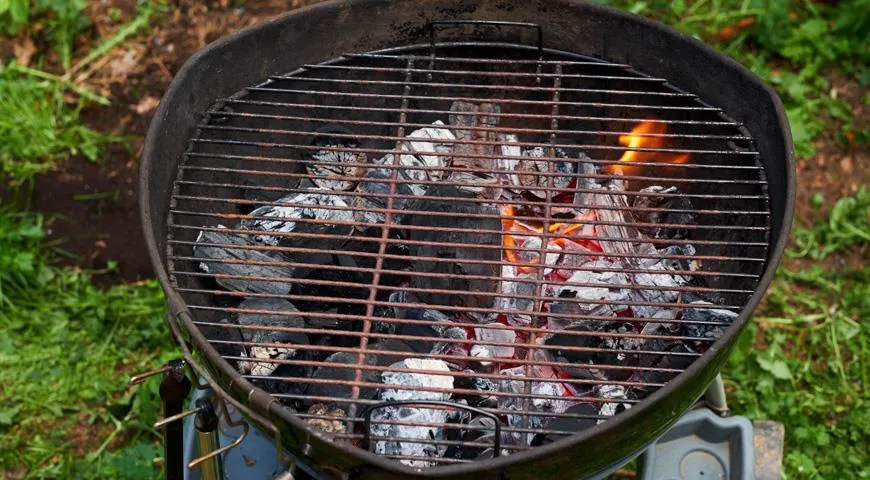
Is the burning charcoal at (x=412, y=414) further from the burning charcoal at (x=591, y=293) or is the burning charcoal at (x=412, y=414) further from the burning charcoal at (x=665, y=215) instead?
the burning charcoal at (x=665, y=215)

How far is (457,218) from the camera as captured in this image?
2152 millimetres

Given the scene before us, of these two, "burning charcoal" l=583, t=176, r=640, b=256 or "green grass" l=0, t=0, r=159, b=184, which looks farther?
"green grass" l=0, t=0, r=159, b=184

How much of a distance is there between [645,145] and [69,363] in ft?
6.72

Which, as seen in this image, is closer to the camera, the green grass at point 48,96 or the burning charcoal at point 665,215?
the burning charcoal at point 665,215

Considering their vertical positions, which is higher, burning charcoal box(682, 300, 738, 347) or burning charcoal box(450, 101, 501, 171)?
burning charcoal box(450, 101, 501, 171)

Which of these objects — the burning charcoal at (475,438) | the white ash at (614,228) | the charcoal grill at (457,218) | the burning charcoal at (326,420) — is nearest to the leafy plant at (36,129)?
the charcoal grill at (457,218)

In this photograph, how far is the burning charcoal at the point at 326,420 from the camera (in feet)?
6.04

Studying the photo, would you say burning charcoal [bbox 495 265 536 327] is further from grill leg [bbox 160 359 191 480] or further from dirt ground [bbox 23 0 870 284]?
dirt ground [bbox 23 0 870 284]

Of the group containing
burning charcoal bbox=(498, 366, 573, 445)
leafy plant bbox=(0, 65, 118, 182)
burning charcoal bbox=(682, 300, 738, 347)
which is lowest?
burning charcoal bbox=(498, 366, 573, 445)

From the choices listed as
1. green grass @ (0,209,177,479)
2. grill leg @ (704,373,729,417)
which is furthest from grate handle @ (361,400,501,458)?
green grass @ (0,209,177,479)

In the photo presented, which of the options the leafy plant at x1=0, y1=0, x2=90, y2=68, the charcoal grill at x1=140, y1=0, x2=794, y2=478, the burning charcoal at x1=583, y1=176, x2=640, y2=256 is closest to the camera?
the charcoal grill at x1=140, y1=0, x2=794, y2=478

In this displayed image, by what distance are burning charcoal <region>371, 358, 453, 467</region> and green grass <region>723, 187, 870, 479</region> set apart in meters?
1.45

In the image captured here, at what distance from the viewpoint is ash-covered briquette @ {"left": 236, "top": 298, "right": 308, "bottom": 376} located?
6.55 ft

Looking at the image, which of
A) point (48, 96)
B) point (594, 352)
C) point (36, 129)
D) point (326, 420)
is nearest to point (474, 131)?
point (594, 352)
